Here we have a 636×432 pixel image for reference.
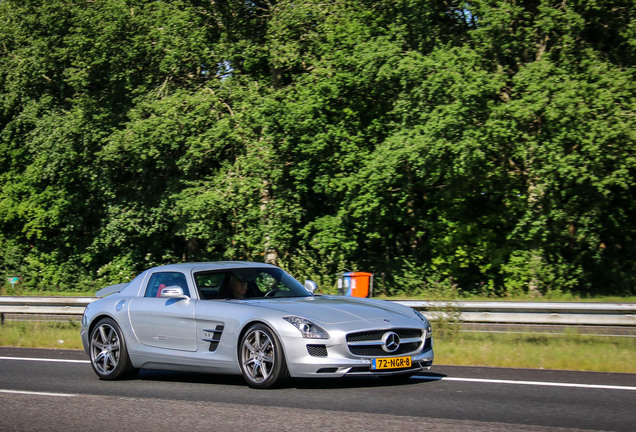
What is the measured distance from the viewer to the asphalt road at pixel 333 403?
6.54 metres

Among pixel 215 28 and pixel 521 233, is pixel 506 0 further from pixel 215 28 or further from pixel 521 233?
pixel 215 28

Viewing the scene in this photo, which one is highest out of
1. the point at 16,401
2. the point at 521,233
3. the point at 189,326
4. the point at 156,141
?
the point at 156,141

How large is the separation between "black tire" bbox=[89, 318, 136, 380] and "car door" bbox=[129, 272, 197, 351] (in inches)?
12.4

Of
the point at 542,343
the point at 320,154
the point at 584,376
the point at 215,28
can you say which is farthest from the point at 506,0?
the point at 584,376

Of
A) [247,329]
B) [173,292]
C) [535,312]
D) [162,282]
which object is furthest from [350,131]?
[247,329]

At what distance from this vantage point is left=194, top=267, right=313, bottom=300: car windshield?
9.55m

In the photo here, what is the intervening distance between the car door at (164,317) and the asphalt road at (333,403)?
50 cm

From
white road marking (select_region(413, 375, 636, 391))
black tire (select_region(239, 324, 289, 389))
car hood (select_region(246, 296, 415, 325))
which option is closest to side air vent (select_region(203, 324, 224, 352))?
black tire (select_region(239, 324, 289, 389))

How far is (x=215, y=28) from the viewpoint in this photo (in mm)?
27266

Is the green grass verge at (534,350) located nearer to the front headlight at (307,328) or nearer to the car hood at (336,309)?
the car hood at (336,309)

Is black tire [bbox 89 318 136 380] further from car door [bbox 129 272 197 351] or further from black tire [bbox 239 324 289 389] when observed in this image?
black tire [bbox 239 324 289 389]

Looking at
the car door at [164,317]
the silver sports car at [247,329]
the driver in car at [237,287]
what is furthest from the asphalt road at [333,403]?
the driver in car at [237,287]

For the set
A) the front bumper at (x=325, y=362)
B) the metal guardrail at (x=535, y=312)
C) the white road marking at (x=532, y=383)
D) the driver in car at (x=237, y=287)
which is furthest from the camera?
the metal guardrail at (x=535, y=312)

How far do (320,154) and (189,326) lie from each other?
1615 centimetres
